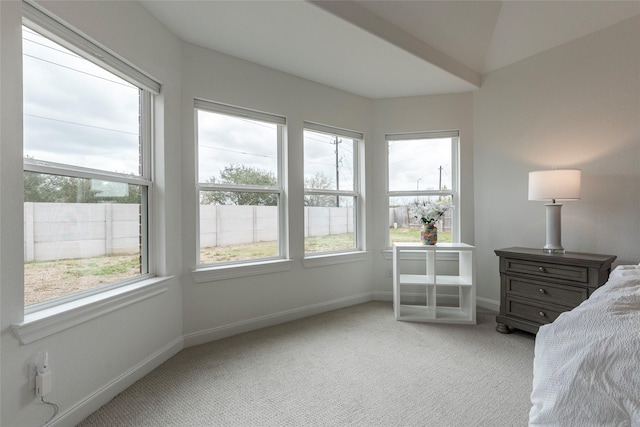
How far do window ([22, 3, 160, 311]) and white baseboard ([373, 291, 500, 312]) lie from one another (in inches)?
104

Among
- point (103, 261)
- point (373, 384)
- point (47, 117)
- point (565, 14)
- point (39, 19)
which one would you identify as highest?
point (565, 14)

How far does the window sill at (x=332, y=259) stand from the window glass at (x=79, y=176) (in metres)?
1.58

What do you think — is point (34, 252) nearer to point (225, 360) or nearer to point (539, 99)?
point (225, 360)

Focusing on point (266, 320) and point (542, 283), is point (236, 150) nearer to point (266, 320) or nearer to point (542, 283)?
point (266, 320)

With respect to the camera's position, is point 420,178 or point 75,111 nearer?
point 75,111

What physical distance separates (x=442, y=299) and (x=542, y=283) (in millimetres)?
1280

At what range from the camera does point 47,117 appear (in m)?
1.69

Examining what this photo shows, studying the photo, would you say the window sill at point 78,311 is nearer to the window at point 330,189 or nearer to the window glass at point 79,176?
the window glass at point 79,176

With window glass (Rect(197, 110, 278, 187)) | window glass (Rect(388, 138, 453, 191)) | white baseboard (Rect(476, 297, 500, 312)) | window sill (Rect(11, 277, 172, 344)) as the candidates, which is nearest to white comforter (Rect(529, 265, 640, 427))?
window sill (Rect(11, 277, 172, 344))

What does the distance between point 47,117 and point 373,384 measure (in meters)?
2.41

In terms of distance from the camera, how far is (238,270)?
2924mm

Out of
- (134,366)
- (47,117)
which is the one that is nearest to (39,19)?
(47,117)

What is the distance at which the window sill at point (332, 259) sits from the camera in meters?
3.43

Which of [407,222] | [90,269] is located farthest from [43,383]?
[407,222]
